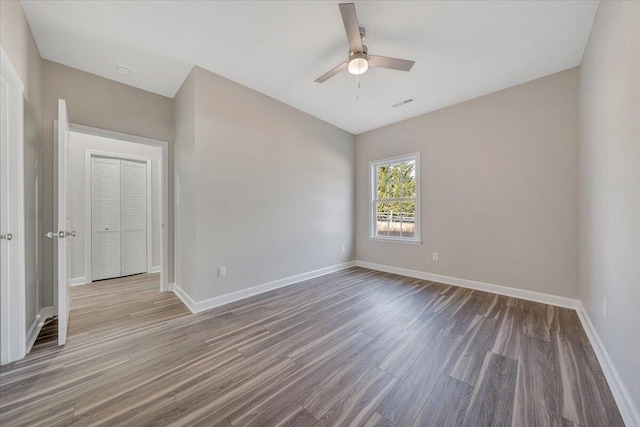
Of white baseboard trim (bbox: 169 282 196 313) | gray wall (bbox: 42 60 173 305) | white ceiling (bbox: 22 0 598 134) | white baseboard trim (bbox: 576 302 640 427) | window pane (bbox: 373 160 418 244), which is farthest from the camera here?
window pane (bbox: 373 160 418 244)

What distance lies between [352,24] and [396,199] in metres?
3.00

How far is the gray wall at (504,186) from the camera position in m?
2.73

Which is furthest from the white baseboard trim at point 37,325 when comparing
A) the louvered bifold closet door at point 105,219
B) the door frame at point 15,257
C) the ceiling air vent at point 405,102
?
the ceiling air vent at point 405,102

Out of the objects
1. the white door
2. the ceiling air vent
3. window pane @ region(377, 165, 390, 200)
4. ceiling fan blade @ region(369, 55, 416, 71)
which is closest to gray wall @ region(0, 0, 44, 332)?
the white door

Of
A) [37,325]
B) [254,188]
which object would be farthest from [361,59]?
[37,325]

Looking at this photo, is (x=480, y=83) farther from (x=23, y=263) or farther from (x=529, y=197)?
(x=23, y=263)

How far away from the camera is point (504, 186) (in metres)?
3.13

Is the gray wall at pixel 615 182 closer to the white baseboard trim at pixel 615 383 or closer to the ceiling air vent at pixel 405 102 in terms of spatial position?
the white baseboard trim at pixel 615 383

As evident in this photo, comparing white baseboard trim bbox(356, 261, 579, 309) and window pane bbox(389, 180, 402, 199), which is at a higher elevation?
window pane bbox(389, 180, 402, 199)

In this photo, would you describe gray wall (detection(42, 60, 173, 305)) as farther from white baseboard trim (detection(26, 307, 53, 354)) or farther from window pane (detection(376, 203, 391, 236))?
window pane (detection(376, 203, 391, 236))

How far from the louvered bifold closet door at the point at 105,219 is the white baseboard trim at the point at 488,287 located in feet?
14.9

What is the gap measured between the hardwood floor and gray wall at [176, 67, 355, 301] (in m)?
0.70

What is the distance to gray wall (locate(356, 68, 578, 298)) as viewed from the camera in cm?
273

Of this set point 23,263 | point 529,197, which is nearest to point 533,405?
point 529,197
